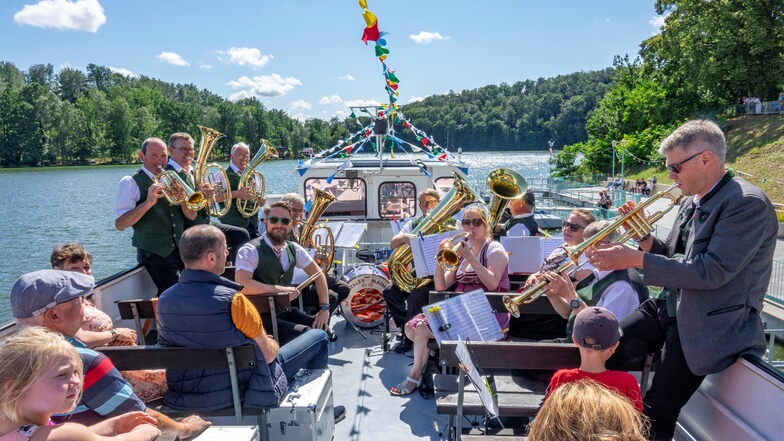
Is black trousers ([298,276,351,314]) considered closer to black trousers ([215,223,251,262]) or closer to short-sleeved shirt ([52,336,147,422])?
black trousers ([215,223,251,262])

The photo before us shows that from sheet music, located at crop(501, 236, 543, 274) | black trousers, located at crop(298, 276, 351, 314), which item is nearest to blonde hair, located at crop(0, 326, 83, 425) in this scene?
black trousers, located at crop(298, 276, 351, 314)

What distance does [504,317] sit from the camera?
13.4 feet

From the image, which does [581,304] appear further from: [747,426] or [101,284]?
[101,284]

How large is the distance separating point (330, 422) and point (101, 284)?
2360 mm

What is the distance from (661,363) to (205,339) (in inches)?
100

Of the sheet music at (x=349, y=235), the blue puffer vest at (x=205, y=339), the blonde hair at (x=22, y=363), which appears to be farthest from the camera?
the sheet music at (x=349, y=235)

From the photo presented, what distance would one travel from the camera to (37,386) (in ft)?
5.72

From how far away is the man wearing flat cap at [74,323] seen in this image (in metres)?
2.26

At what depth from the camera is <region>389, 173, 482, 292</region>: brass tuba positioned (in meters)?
5.11

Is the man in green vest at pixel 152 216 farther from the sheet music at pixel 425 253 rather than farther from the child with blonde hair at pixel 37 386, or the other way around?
the child with blonde hair at pixel 37 386

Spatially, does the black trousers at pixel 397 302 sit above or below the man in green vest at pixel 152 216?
below

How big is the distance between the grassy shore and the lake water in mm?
12358

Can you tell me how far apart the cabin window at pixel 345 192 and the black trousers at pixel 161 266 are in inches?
173

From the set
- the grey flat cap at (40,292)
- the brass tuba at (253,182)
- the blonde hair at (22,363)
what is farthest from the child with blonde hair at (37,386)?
the brass tuba at (253,182)
